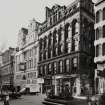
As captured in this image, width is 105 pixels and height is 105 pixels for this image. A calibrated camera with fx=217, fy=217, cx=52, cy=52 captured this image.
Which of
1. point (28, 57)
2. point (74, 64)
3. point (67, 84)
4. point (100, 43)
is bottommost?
point (67, 84)

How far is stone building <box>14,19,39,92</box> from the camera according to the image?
63625mm

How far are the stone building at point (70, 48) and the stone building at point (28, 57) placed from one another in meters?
7.56

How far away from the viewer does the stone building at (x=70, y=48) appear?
43750 millimetres

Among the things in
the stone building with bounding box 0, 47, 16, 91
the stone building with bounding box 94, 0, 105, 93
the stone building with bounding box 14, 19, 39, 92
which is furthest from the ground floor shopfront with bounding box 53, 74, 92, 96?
the stone building with bounding box 0, 47, 16, 91

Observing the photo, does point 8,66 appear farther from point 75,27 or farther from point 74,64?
point 74,64

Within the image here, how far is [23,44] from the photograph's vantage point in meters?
74.0

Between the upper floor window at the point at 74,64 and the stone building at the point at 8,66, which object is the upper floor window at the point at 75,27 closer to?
the upper floor window at the point at 74,64

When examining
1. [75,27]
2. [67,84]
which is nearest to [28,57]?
[67,84]

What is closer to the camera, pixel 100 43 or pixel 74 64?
pixel 100 43

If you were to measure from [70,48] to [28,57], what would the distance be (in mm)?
24952

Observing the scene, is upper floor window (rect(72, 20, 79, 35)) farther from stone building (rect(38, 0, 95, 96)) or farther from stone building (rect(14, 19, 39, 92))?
stone building (rect(14, 19, 39, 92))

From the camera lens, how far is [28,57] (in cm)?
6862

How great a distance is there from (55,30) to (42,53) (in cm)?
878

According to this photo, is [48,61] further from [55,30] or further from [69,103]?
[69,103]
